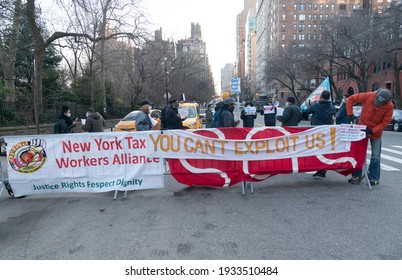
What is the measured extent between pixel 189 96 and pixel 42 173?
156 feet

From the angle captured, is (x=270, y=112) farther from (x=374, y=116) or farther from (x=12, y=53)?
(x=12, y=53)

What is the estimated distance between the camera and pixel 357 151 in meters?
5.78

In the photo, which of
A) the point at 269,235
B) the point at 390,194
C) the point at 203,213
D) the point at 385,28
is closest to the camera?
the point at 269,235

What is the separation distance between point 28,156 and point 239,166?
4.37 m

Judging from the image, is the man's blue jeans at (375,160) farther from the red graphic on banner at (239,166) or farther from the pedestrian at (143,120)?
the pedestrian at (143,120)

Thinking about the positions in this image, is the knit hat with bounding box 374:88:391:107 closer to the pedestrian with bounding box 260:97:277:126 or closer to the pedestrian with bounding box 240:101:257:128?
the pedestrian with bounding box 260:97:277:126

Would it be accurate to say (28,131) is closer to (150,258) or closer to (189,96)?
(150,258)

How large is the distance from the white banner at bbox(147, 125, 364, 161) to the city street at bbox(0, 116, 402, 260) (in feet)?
2.63

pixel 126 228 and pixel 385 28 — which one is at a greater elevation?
pixel 385 28

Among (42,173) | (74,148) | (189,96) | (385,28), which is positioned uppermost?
(385,28)

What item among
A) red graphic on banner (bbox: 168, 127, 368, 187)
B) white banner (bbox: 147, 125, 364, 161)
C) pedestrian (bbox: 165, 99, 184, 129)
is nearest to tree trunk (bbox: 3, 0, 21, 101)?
pedestrian (bbox: 165, 99, 184, 129)

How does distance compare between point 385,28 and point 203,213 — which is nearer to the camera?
point 203,213

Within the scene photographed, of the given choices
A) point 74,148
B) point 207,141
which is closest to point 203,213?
point 207,141

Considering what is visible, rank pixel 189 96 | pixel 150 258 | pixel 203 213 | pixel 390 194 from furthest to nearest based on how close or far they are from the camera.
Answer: pixel 189 96 → pixel 390 194 → pixel 203 213 → pixel 150 258
